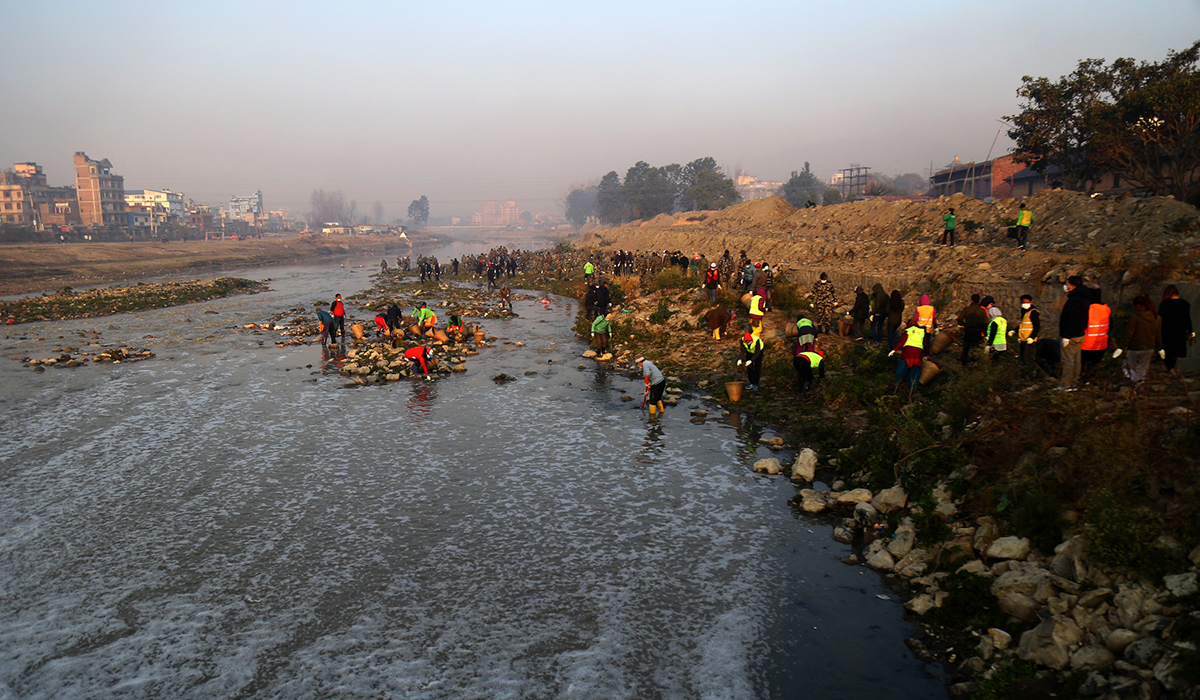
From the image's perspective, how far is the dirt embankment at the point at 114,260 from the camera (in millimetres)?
56488

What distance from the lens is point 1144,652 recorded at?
19.8ft

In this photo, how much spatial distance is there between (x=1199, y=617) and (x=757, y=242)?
118 feet

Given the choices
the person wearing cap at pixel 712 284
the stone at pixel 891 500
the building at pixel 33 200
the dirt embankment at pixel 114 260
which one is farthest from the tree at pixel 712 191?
the building at pixel 33 200

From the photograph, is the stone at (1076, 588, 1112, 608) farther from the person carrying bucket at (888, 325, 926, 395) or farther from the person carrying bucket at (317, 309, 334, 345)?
the person carrying bucket at (317, 309, 334, 345)

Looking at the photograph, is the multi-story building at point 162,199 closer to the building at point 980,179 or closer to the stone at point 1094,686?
the building at point 980,179

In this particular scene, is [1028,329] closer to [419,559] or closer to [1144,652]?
[1144,652]

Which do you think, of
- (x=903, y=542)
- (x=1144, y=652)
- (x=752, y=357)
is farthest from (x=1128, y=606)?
(x=752, y=357)

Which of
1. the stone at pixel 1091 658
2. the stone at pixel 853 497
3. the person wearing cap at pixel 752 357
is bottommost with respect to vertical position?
the stone at pixel 853 497

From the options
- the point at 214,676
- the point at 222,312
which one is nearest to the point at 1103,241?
the point at 214,676

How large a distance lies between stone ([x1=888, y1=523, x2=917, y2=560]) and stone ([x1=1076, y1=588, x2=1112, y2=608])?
2.56m

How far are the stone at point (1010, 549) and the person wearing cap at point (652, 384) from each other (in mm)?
9054

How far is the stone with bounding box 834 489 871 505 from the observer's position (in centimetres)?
1113

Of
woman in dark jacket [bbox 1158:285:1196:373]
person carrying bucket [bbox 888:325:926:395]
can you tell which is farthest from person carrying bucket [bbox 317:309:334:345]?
woman in dark jacket [bbox 1158:285:1196:373]

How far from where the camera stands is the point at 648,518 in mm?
11414
